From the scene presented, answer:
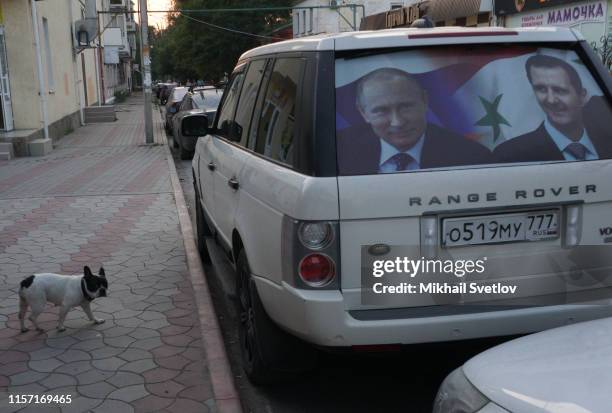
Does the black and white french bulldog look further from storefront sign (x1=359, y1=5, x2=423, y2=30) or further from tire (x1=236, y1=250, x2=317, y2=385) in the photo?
→ storefront sign (x1=359, y1=5, x2=423, y2=30)

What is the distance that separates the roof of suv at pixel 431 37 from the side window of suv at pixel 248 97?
834mm

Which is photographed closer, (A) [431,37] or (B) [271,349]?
(A) [431,37]

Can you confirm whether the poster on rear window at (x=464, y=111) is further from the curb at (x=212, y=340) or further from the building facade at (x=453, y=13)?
the building facade at (x=453, y=13)

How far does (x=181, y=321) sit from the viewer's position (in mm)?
4824

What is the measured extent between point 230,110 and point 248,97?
65cm

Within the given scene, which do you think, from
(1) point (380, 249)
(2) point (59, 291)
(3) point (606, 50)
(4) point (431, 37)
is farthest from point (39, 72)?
(1) point (380, 249)

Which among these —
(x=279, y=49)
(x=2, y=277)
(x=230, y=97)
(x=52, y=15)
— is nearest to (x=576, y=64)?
(x=279, y=49)

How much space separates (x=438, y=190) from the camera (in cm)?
299

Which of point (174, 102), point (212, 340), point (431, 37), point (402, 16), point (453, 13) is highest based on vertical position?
point (402, 16)

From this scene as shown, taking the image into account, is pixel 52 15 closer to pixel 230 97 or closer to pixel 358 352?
pixel 230 97

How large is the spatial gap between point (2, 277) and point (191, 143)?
9292mm

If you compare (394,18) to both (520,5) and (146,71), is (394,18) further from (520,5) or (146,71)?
(146,71)

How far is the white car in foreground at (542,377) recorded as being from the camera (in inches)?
78.4

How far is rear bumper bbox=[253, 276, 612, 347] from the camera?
9.82 feet
